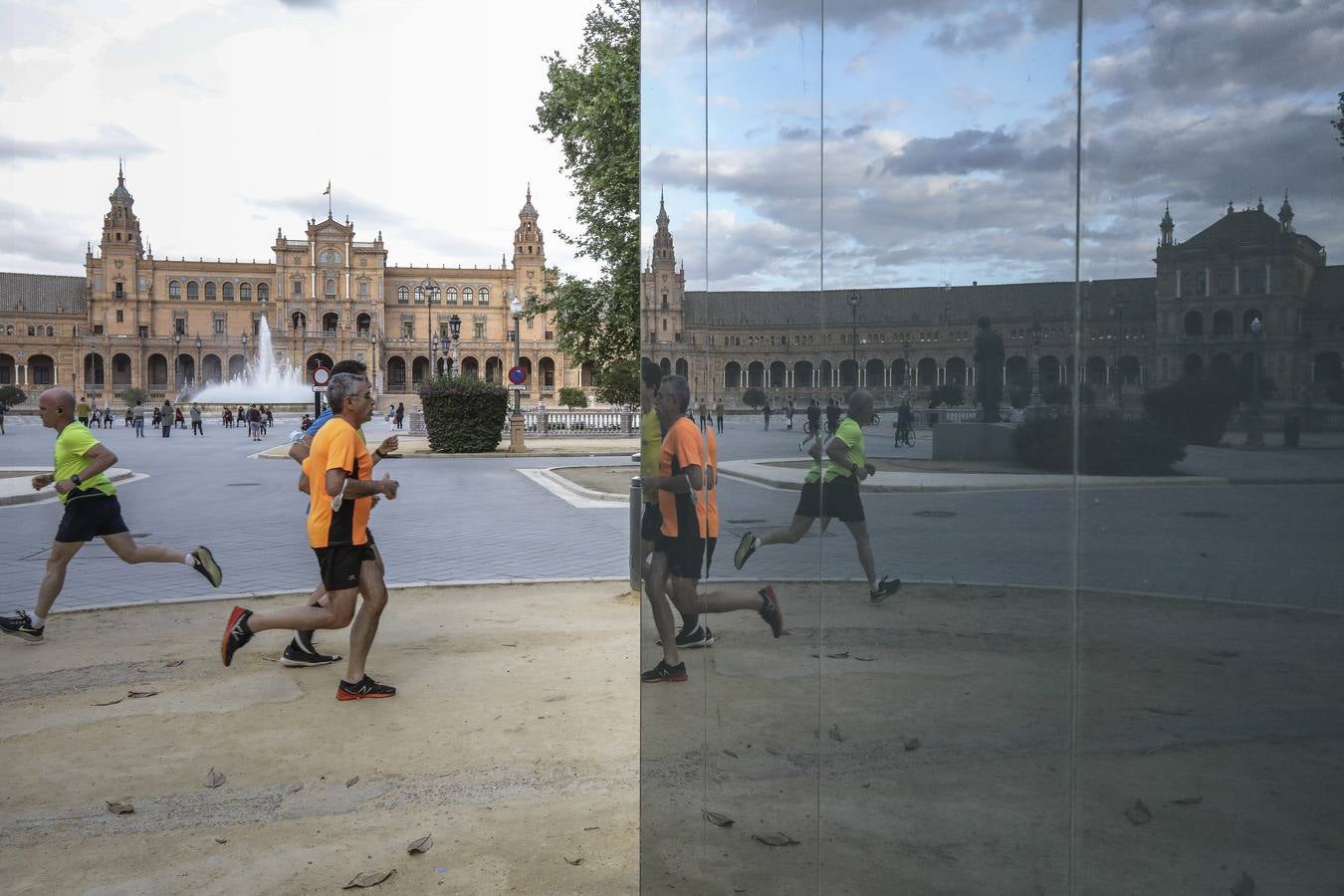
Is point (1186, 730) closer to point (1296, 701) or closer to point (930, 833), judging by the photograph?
point (1296, 701)

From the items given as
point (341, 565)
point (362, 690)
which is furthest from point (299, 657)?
point (341, 565)

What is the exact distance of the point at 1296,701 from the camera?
1007 millimetres

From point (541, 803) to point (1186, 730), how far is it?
2919 mm

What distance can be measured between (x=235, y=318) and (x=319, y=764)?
354 ft

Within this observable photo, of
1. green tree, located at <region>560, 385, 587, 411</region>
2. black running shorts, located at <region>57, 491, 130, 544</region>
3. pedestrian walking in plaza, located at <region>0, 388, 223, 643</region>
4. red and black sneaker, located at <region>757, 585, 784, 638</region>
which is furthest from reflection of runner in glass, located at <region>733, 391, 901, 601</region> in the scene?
green tree, located at <region>560, 385, 587, 411</region>

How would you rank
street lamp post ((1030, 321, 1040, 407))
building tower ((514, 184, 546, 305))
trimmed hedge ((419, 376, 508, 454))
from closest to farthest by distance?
1. street lamp post ((1030, 321, 1040, 407))
2. trimmed hedge ((419, 376, 508, 454))
3. building tower ((514, 184, 546, 305))

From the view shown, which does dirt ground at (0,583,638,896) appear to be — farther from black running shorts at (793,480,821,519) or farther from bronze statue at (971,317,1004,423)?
bronze statue at (971,317,1004,423)

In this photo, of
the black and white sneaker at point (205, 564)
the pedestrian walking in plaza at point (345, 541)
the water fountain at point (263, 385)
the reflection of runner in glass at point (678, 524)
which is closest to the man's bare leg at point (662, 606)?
the reflection of runner in glass at point (678, 524)

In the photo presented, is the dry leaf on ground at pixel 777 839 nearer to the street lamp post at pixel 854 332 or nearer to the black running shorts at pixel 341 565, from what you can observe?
the street lamp post at pixel 854 332

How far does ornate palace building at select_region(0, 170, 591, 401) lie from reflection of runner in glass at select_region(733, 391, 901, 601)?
307 ft

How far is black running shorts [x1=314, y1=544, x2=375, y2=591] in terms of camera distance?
16.0 ft

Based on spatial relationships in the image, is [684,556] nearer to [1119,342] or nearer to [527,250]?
[1119,342]

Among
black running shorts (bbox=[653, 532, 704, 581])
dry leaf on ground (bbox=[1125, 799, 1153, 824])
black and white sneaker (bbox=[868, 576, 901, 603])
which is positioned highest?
black and white sneaker (bbox=[868, 576, 901, 603])

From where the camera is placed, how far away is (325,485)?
16.3ft
